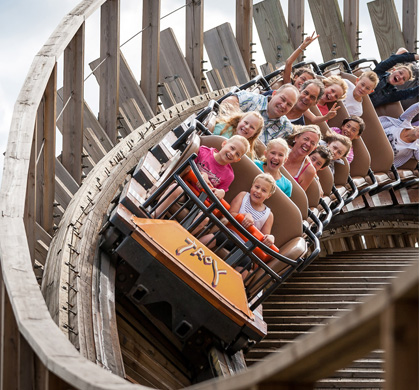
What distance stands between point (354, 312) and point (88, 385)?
0.86 meters

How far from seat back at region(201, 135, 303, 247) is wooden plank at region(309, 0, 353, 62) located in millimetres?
4730

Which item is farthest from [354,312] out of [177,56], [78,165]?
[177,56]

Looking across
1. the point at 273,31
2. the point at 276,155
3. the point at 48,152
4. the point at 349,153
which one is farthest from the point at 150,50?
the point at 273,31

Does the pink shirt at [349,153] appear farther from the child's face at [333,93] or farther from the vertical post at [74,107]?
the vertical post at [74,107]

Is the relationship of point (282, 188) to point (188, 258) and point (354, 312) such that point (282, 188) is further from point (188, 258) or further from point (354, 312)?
point (354, 312)

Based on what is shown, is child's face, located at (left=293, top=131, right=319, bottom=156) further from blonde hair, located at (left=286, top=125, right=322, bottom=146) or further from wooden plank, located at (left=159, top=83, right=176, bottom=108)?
wooden plank, located at (left=159, top=83, right=176, bottom=108)

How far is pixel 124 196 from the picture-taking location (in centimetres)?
397

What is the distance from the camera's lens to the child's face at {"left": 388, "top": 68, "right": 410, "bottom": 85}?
7094 millimetres

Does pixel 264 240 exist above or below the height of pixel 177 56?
below

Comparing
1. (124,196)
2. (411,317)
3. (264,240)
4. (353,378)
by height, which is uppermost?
(411,317)

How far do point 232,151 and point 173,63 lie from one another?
110 inches

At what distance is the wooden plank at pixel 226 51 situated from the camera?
25.5 ft

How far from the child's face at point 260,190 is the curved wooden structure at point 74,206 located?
678 millimetres

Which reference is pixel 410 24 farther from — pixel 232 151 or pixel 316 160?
pixel 232 151
